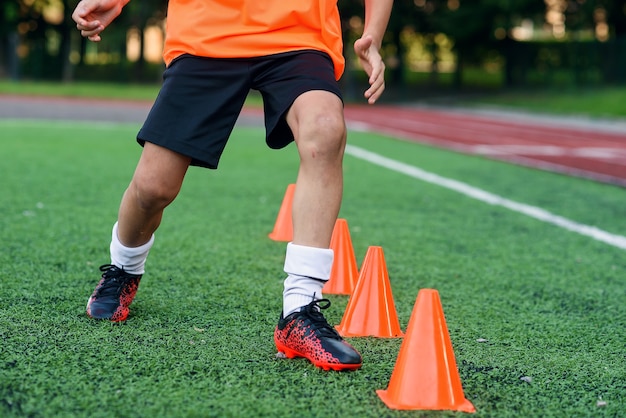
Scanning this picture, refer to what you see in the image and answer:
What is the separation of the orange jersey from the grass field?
1007 millimetres

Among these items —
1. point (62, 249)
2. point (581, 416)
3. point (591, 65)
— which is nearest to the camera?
point (581, 416)

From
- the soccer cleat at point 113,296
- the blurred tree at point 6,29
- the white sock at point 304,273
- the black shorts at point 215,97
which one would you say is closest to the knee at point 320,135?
the black shorts at point 215,97

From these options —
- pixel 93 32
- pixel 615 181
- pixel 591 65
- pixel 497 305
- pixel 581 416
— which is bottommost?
pixel 591 65

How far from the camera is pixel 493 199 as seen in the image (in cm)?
789

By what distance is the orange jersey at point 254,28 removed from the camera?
3.12 metres

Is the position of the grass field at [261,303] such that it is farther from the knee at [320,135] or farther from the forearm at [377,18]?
the forearm at [377,18]

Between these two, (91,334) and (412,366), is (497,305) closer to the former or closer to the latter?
(412,366)

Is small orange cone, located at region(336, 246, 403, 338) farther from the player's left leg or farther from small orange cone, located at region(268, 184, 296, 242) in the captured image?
small orange cone, located at region(268, 184, 296, 242)

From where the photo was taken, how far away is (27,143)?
11.2 m

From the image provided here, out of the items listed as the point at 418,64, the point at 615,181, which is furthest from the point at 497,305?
the point at 418,64

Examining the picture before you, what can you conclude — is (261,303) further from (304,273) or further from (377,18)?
(377,18)

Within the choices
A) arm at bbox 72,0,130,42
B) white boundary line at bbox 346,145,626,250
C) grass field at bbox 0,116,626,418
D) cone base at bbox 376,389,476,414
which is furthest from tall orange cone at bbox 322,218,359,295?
white boundary line at bbox 346,145,626,250

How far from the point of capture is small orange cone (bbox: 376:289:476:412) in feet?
8.40

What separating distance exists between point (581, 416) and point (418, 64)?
6304 centimetres
